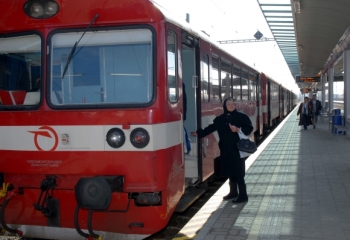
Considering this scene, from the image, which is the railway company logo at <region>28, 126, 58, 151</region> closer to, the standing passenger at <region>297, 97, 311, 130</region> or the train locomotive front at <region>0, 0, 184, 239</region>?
the train locomotive front at <region>0, 0, 184, 239</region>

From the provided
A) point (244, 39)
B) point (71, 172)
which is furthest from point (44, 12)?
point (244, 39)

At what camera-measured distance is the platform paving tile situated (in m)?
6.27

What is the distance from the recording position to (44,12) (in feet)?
19.2

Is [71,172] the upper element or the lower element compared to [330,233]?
upper

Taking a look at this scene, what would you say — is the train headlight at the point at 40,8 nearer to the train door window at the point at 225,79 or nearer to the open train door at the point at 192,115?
the open train door at the point at 192,115

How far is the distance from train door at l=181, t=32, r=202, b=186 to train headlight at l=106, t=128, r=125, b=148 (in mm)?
1914

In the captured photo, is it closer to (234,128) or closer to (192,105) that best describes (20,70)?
(192,105)

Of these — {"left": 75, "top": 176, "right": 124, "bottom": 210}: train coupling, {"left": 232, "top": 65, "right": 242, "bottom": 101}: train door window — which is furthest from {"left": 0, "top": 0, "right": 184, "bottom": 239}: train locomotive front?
{"left": 232, "top": 65, "right": 242, "bottom": 101}: train door window

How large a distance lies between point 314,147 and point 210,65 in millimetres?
9559

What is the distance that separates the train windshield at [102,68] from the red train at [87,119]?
0.04 ft

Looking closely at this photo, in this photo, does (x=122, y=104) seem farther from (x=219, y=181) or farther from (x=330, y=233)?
(x=219, y=181)

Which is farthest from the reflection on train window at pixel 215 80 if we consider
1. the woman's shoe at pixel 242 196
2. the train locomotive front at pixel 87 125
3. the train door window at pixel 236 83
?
the train locomotive front at pixel 87 125

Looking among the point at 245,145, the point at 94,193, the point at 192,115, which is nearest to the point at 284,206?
the point at 245,145

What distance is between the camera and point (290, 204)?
7840 mm
